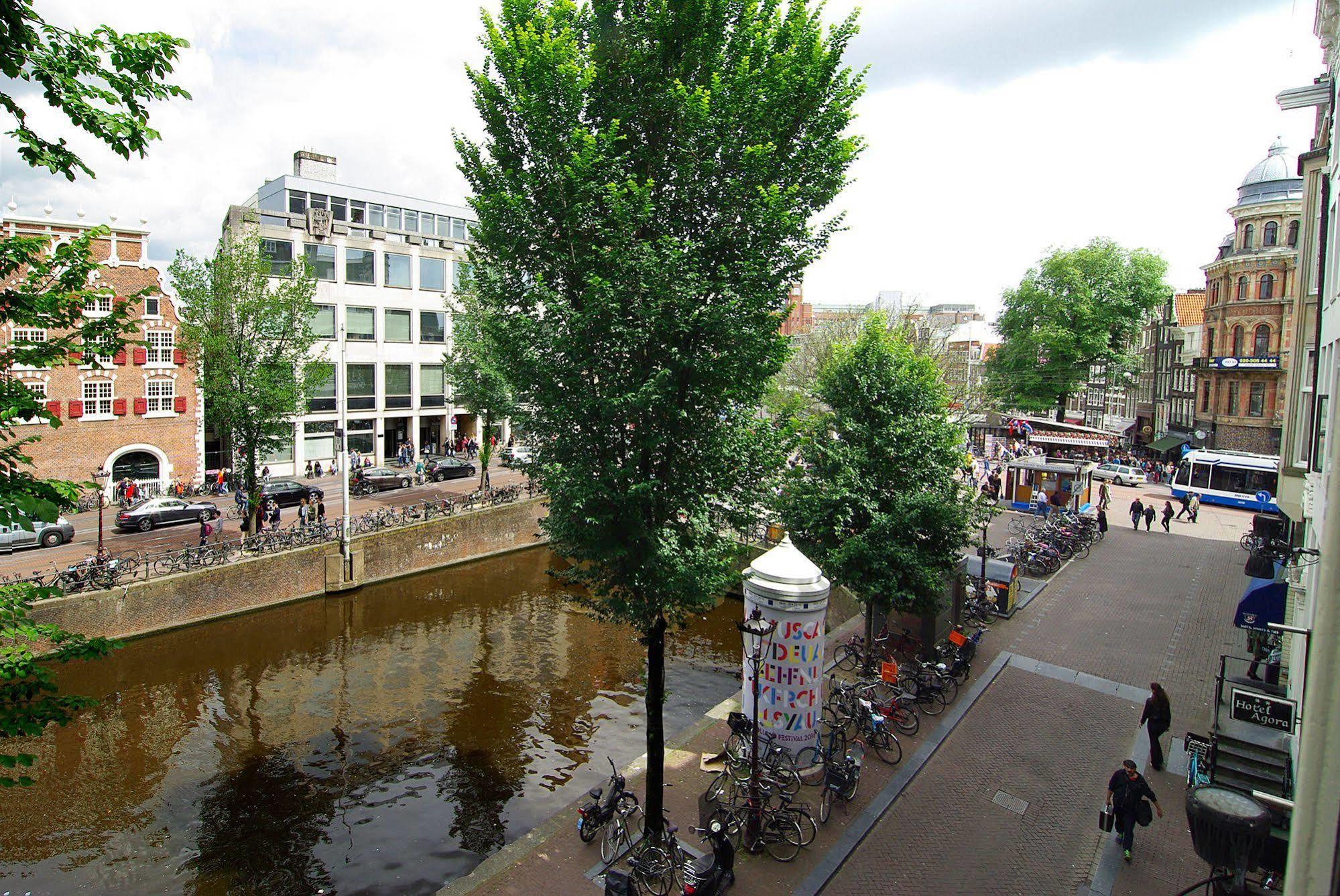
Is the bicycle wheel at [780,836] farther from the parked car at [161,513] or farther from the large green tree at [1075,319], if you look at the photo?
the large green tree at [1075,319]

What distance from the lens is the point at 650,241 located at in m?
10.6

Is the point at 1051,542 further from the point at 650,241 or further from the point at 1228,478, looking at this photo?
the point at 650,241

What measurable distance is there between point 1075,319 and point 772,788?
52302 millimetres

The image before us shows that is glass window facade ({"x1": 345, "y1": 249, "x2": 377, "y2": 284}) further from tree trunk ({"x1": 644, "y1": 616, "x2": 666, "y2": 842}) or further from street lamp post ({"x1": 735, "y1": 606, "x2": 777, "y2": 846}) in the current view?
street lamp post ({"x1": 735, "y1": 606, "x2": 777, "y2": 846})

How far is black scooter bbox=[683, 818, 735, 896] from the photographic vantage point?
9633 millimetres

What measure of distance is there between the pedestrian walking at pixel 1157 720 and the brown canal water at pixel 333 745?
9768 mm

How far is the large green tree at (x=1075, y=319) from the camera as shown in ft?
174

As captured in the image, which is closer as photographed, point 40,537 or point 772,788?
point 772,788

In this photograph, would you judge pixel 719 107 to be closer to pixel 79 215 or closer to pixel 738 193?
pixel 738 193

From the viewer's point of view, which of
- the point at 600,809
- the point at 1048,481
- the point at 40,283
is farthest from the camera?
the point at 1048,481

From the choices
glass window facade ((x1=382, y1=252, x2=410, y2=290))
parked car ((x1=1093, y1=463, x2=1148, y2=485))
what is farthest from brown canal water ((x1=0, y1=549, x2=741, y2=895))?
parked car ((x1=1093, y1=463, x2=1148, y2=485))

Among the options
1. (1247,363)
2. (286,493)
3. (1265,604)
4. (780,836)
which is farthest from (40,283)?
(1247,363)

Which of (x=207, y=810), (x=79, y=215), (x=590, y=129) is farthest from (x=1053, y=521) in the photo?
(x=79, y=215)

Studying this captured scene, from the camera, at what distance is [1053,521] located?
30703 mm
